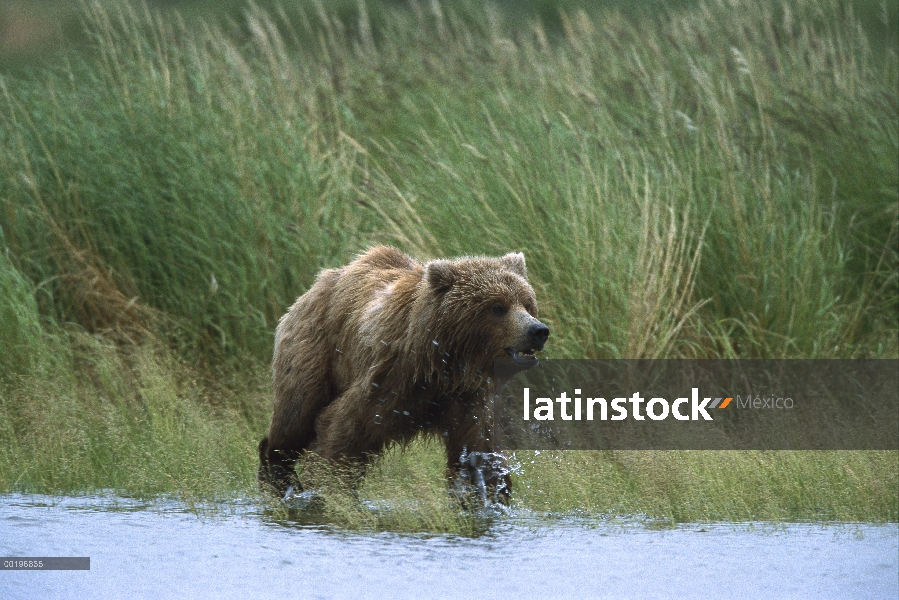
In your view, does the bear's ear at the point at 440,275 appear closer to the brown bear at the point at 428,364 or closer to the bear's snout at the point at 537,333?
the brown bear at the point at 428,364

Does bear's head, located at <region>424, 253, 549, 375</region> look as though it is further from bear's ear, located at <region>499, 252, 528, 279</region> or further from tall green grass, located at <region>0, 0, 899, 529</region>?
tall green grass, located at <region>0, 0, 899, 529</region>

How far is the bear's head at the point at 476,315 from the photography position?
5332 mm

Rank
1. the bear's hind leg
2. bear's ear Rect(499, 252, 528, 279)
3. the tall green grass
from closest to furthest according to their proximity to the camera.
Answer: bear's ear Rect(499, 252, 528, 279) → the bear's hind leg → the tall green grass

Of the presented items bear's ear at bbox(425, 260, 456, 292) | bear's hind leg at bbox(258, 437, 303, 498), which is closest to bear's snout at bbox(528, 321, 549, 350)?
bear's ear at bbox(425, 260, 456, 292)

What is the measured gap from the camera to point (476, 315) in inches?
211

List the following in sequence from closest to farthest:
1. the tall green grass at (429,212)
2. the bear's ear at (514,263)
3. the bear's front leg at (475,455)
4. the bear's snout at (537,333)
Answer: the bear's snout at (537,333) < the bear's front leg at (475,455) < the bear's ear at (514,263) < the tall green grass at (429,212)

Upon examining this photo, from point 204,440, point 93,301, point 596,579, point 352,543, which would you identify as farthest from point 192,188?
point 596,579

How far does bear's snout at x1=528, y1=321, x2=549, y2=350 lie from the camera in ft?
17.1

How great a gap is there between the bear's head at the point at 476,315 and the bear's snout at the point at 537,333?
0.17 feet

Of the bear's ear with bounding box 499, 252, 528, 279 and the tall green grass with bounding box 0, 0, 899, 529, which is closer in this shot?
the bear's ear with bounding box 499, 252, 528, 279

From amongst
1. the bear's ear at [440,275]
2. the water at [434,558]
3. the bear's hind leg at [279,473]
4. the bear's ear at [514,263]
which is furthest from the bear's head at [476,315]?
the bear's hind leg at [279,473]

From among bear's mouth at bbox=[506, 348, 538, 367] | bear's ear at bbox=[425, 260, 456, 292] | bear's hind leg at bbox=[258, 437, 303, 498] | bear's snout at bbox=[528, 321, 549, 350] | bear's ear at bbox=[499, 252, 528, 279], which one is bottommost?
bear's hind leg at bbox=[258, 437, 303, 498]

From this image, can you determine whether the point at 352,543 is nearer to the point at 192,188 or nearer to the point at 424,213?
the point at 424,213

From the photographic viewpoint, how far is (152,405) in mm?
7039
